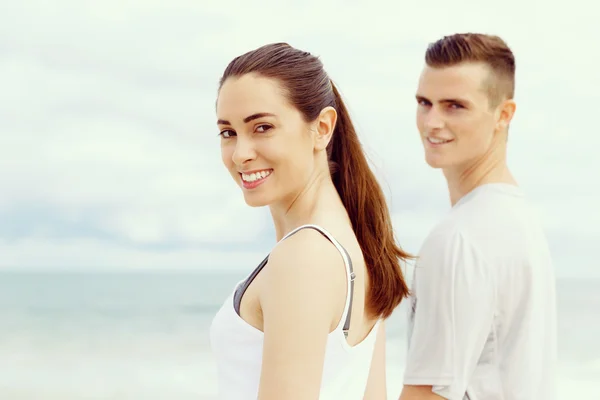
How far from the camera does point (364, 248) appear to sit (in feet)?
6.98

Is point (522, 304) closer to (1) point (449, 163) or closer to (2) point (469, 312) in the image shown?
(2) point (469, 312)

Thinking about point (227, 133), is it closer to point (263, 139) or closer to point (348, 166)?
point (263, 139)

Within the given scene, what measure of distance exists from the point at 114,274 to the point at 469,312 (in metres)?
23.1

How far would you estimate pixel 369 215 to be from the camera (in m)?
2.15

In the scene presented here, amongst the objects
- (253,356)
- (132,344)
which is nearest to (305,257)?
(253,356)

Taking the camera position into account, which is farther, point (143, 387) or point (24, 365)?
point (24, 365)

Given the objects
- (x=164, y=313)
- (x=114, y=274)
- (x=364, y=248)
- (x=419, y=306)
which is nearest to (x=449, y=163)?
(x=419, y=306)

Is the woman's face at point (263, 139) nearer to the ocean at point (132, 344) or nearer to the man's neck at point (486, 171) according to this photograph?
the man's neck at point (486, 171)

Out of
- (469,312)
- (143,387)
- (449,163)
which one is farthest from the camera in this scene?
(143,387)

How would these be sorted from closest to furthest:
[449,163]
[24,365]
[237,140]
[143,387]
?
[237,140]
[449,163]
[143,387]
[24,365]

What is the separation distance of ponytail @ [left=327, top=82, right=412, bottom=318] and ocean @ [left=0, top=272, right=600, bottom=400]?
9.68 m

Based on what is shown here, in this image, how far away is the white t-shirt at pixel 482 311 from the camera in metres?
2.78

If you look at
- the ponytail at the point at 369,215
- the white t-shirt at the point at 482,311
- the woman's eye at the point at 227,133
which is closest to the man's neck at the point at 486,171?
the white t-shirt at the point at 482,311

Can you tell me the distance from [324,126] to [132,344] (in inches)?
504
